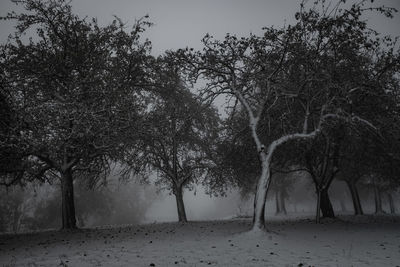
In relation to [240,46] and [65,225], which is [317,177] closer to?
[240,46]

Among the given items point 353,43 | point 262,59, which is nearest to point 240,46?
point 262,59

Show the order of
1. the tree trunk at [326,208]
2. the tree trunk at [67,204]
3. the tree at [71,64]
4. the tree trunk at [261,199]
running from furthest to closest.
Answer: the tree trunk at [326,208], the tree trunk at [67,204], the tree at [71,64], the tree trunk at [261,199]

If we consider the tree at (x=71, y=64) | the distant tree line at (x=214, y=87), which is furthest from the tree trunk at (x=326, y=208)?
the tree at (x=71, y=64)

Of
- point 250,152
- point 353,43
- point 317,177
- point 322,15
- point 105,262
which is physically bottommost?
point 105,262

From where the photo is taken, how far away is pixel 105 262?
28.3ft

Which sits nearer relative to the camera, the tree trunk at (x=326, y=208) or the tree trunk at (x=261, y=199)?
the tree trunk at (x=261, y=199)

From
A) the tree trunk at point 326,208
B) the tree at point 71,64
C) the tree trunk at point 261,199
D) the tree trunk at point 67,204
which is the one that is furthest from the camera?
the tree trunk at point 326,208

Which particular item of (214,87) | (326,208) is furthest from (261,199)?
(326,208)

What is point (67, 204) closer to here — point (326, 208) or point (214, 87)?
point (214, 87)

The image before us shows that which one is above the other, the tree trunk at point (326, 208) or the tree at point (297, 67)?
the tree at point (297, 67)

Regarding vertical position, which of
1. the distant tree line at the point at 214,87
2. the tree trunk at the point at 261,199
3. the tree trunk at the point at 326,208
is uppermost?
the distant tree line at the point at 214,87

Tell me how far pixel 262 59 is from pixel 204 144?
12.3 m

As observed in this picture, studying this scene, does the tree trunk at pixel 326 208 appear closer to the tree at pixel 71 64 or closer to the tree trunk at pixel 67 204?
the tree at pixel 71 64

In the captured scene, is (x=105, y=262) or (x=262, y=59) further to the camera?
(x=262, y=59)
